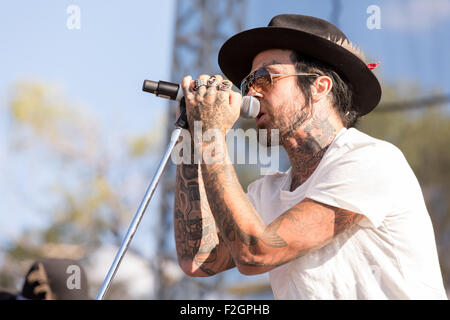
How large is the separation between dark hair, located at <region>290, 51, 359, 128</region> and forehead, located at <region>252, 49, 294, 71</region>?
0.07ft

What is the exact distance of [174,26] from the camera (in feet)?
22.2

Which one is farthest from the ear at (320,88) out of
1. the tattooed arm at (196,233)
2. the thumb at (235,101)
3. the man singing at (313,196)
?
the tattooed arm at (196,233)

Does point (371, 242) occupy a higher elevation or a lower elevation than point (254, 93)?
lower

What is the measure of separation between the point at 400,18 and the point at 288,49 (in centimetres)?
318

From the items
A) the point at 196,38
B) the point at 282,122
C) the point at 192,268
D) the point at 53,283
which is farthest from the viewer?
the point at 196,38

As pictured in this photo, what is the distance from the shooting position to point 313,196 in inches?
63.9

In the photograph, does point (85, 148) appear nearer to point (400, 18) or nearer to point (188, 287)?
point (188, 287)

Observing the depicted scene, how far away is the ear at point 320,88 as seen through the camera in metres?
2.06

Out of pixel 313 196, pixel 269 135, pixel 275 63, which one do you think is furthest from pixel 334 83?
pixel 313 196

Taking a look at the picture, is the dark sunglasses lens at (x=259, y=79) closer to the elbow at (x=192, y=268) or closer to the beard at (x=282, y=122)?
the beard at (x=282, y=122)

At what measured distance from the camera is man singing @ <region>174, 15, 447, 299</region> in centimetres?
158

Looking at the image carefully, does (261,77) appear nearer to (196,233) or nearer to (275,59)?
(275,59)

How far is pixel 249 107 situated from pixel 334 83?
467 millimetres

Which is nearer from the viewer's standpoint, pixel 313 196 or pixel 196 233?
pixel 313 196
